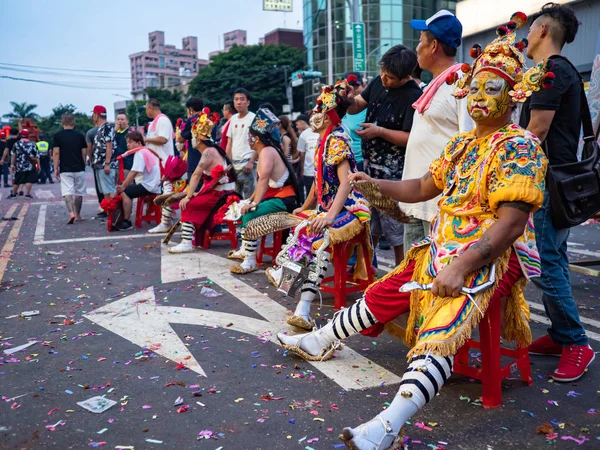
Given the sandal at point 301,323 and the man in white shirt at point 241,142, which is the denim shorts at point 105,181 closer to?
the man in white shirt at point 241,142

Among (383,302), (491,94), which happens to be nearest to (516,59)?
(491,94)

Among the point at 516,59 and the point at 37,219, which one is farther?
the point at 37,219

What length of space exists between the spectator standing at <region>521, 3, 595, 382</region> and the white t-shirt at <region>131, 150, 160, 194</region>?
7205 millimetres

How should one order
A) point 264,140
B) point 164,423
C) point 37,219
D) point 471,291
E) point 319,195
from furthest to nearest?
point 37,219 → point 264,140 → point 319,195 → point 164,423 → point 471,291

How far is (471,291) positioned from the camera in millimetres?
2814

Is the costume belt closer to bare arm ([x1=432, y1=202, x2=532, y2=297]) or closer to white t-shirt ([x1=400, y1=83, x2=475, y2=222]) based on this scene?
white t-shirt ([x1=400, y1=83, x2=475, y2=222])

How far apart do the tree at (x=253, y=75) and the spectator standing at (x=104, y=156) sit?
43.8m

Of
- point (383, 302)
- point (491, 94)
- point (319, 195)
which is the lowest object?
point (383, 302)

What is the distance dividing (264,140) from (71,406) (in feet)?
12.1

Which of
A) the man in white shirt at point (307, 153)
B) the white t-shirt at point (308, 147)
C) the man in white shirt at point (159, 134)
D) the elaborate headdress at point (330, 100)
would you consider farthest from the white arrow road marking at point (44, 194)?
the elaborate headdress at point (330, 100)

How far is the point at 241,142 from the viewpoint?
28.9 feet

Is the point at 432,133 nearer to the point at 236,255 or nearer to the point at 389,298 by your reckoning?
the point at 389,298

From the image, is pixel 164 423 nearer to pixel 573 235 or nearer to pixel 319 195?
pixel 319 195

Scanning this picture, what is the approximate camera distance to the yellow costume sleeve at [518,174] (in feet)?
8.98
